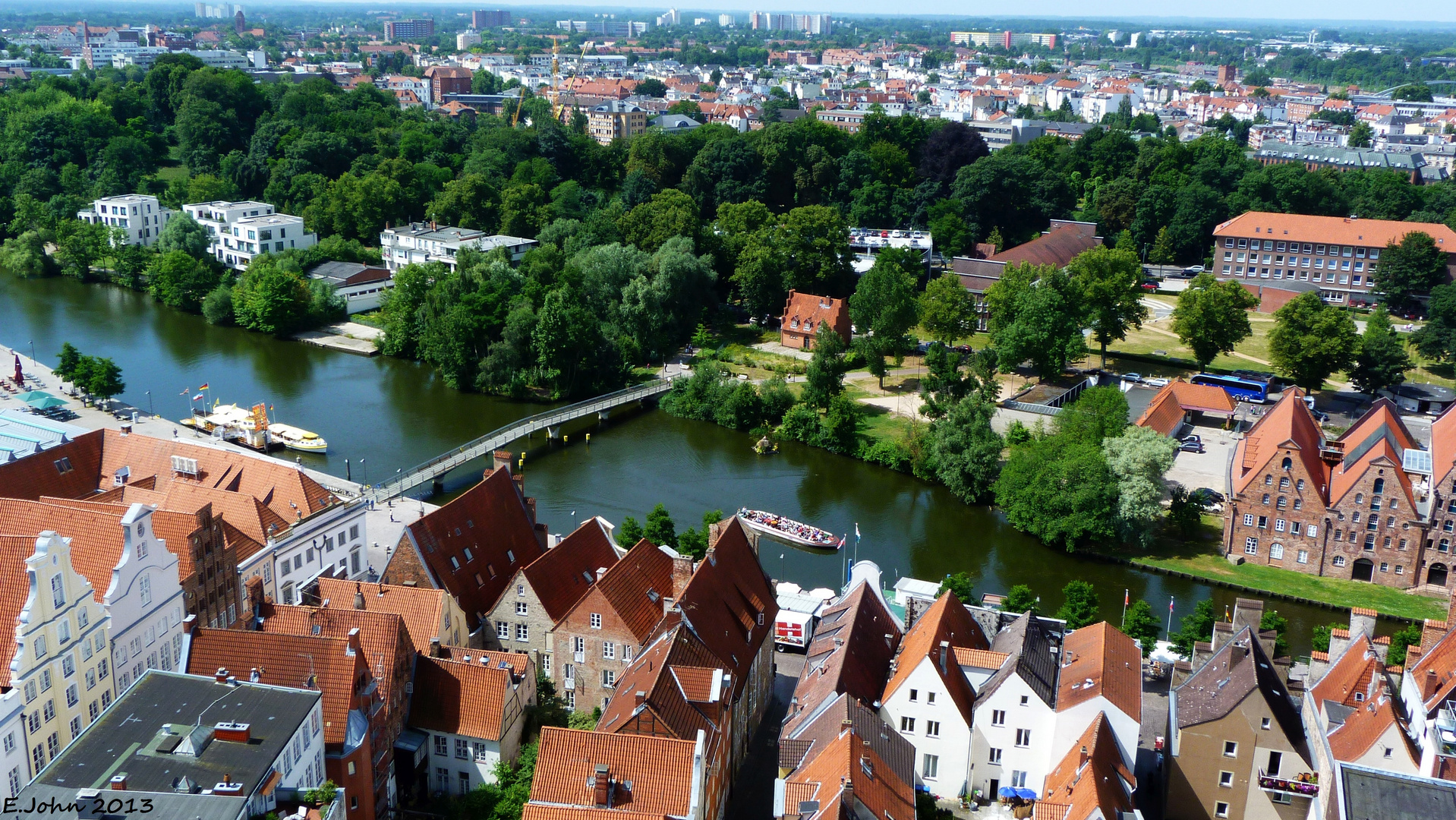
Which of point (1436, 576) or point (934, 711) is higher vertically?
point (934, 711)

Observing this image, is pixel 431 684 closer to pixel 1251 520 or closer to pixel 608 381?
pixel 1251 520

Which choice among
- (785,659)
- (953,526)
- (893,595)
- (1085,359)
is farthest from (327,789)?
(1085,359)

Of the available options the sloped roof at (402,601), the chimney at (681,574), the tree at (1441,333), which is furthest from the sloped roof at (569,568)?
the tree at (1441,333)

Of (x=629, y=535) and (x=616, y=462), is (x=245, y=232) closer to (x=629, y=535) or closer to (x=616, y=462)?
(x=616, y=462)

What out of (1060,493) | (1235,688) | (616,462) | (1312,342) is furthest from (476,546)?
(1312,342)

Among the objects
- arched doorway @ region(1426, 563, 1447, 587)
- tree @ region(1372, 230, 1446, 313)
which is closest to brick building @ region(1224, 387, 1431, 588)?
arched doorway @ region(1426, 563, 1447, 587)

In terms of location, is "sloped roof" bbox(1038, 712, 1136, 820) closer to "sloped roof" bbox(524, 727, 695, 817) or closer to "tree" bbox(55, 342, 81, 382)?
"sloped roof" bbox(524, 727, 695, 817)
